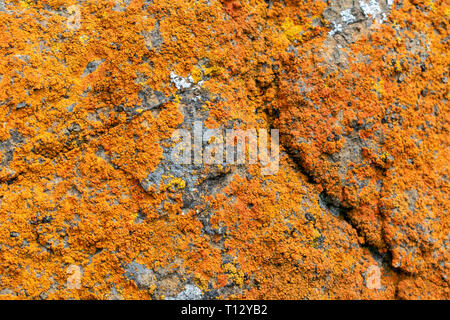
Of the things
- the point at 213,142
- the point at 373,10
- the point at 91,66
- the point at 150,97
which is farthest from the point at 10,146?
the point at 373,10

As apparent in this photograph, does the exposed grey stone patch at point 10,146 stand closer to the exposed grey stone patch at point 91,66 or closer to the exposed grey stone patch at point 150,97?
the exposed grey stone patch at point 91,66

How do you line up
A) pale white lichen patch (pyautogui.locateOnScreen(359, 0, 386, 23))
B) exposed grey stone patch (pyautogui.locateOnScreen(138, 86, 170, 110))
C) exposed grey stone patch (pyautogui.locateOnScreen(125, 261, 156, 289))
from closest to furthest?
1. exposed grey stone patch (pyautogui.locateOnScreen(125, 261, 156, 289))
2. exposed grey stone patch (pyautogui.locateOnScreen(138, 86, 170, 110))
3. pale white lichen patch (pyautogui.locateOnScreen(359, 0, 386, 23))

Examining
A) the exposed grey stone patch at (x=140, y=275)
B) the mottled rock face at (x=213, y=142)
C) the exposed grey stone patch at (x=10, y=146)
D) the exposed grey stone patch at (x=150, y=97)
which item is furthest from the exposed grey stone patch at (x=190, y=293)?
the exposed grey stone patch at (x=10, y=146)

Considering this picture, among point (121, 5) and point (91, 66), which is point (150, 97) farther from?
point (121, 5)

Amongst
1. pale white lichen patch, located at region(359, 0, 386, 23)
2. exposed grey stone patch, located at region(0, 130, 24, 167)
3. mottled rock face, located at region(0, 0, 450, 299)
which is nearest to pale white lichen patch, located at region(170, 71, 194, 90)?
mottled rock face, located at region(0, 0, 450, 299)

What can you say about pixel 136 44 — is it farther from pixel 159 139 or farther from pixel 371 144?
pixel 371 144

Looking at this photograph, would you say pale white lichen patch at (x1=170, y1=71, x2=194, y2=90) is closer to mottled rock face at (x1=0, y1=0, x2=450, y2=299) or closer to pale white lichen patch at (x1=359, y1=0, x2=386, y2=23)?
mottled rock face at (x1=0, y1=0, x2=450, y2=299)

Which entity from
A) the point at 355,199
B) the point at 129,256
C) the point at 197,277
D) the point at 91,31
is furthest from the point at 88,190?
the point at 355,199
